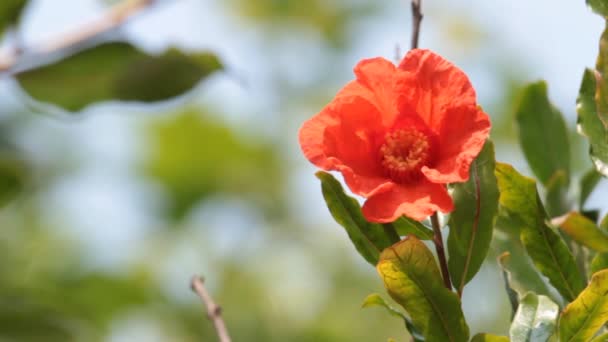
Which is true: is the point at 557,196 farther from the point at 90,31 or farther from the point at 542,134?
the point at 90,31

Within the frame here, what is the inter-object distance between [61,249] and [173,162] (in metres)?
1.14

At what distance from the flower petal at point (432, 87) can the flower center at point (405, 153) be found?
0.03 m

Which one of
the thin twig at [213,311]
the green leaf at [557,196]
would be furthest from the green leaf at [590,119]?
the thin twig at [213,311]

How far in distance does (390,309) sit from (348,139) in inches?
8.6

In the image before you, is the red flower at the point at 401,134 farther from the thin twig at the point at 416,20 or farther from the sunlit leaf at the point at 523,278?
the sunlit leaf at the point at 523,278

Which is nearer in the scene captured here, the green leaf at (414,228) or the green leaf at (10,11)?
the green leaf at (414,228)

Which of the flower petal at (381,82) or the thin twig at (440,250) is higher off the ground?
the flower petal at (381,82)

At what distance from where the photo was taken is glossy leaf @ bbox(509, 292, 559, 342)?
1036 mm

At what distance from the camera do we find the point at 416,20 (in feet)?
3.91

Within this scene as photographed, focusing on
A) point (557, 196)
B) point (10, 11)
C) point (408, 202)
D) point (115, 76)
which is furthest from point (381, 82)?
point (10, 11)

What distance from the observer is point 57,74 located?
1.73 m

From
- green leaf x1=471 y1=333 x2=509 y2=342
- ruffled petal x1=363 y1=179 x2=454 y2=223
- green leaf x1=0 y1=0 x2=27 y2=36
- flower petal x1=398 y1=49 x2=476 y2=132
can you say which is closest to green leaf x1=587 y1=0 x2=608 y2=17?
flower petal x1=398 y1=49 x2=476 y2=132

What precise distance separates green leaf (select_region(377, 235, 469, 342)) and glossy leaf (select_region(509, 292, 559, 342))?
0.06 m

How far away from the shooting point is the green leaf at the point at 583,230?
3.36ft
